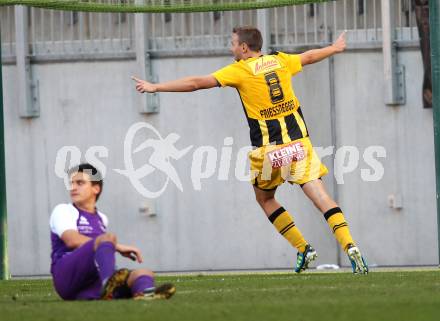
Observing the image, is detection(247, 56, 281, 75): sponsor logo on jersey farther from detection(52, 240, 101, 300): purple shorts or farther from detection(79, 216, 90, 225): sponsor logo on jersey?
detection(52, 240, 101, 300): purple shorts

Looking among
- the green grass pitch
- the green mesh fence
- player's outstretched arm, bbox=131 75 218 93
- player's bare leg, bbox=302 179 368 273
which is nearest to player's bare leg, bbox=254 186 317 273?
player's bare leg, bbox=302 179 368 273

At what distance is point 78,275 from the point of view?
27.2 ft

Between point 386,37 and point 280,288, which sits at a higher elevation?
point 386,37

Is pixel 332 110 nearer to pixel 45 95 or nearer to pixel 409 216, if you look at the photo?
pixel 409 216

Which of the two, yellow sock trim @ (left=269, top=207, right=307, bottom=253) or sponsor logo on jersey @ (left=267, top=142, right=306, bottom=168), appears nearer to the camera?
sponsor logo on jersey @ (left=267, top=142, right=306, bottom=168)

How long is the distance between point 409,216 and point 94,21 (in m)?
4.90

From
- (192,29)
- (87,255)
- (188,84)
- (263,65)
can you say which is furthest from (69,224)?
(192,29)

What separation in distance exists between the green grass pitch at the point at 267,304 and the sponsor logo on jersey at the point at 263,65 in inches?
81.8

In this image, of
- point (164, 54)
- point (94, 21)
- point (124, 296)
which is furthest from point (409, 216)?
point (124, 296)

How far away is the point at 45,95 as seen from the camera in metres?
18.0

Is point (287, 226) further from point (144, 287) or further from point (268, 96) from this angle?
point (144, 287)

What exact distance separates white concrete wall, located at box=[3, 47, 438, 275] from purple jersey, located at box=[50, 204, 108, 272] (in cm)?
874

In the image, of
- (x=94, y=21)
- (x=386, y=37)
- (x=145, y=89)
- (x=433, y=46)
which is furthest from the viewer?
(x=94, y=21)

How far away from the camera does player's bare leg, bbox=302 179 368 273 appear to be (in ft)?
36.4
